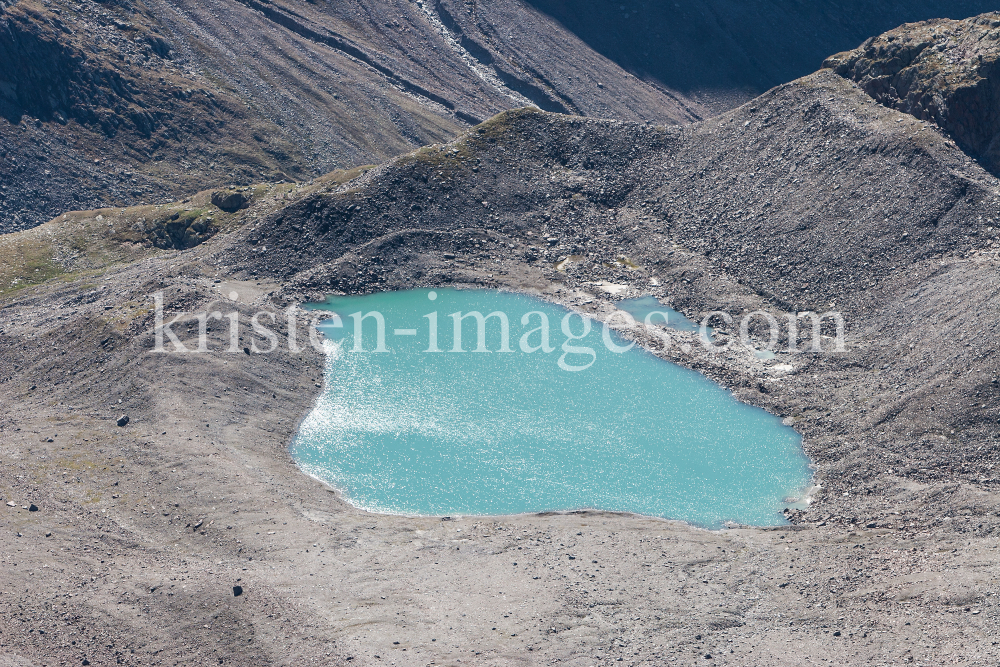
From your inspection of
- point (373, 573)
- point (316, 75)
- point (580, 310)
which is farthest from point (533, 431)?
point (316, 75)

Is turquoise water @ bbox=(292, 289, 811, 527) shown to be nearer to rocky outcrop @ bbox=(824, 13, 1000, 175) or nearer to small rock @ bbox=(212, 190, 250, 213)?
small rock @ bbox=(212, 190, 250, 213)

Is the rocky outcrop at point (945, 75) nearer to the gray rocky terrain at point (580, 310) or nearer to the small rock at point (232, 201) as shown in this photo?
the gray rocky terrain at point (580, 310)

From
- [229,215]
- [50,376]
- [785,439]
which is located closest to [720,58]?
[229,215]

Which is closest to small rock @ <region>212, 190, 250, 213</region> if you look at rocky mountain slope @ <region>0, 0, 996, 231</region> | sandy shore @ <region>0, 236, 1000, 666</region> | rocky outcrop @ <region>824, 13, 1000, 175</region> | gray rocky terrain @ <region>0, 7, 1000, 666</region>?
gray rocky terrain @ <region>0, 7, 1000, 666</region>

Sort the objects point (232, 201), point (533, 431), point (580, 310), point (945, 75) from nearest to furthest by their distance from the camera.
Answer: point (533, 431) < point (580, 310) < point (945, 75) < point (232, 201)

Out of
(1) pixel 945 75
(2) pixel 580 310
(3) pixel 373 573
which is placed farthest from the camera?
(1) pixel 945 75

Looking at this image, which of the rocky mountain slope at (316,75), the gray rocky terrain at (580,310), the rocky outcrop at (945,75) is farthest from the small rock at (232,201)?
the rocky outcrop at (945,75)

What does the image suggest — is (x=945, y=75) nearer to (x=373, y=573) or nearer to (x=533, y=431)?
(x=533, y=431)
